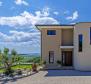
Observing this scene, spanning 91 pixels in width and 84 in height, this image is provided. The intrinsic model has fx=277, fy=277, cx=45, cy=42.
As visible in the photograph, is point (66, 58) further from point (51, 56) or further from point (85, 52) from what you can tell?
point (85, 52)

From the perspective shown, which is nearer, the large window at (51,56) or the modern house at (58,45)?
the modern house at (58,45)

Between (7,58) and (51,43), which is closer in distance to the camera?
(7,58)

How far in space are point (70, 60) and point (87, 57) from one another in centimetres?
723

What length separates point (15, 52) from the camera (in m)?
33.8

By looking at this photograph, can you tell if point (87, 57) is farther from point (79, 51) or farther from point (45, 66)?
point (45, 66)

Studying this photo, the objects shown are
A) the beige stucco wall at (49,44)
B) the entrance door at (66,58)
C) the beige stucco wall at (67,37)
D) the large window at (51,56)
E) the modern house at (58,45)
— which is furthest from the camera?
the entrance door at (66,58)

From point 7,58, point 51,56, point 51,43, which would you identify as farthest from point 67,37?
point 7,58

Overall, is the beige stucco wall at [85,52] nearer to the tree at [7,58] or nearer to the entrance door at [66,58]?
the entrance door at [66,58]

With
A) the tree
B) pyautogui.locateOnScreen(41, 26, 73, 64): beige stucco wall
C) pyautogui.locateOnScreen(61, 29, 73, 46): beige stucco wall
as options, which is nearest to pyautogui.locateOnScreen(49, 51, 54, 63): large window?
pyautogui.locateOnScreen(41, 26, 73, 64): beige stucco wall

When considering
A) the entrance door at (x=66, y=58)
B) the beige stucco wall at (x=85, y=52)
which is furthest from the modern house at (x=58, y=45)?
the beige stucco wall at (x=85, y=52)

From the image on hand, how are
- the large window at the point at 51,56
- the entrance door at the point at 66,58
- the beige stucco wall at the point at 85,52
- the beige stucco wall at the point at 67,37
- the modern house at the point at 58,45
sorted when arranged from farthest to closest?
1. the entrance door at the point at 66,58
2. the beige stucco wall at the point at 67,37
3. the large window at the point at 51,56
4. the modern house at the point at 58,45
5. the beige stucco wall at the point at 85,52

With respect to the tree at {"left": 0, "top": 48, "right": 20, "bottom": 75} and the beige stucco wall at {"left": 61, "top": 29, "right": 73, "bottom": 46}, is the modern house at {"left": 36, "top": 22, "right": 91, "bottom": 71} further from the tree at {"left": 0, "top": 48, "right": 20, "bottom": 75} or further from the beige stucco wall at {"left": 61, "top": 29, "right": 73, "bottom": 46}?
the tree at {"left": 0, "top": 48, "right": 20, "bottom": 75}

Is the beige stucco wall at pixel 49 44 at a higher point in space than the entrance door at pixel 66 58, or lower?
higher

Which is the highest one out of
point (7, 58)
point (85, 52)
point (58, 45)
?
point (58, 45)
